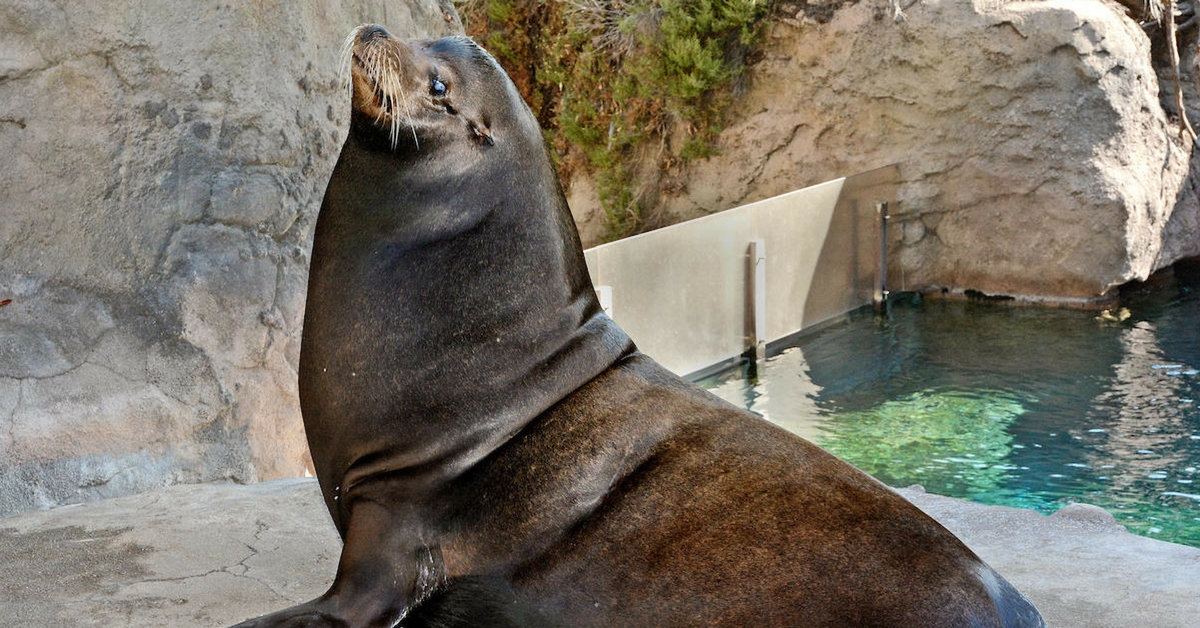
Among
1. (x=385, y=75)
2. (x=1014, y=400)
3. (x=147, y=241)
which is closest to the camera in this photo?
(x=385, y=75)

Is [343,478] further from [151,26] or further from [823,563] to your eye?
[151,26]

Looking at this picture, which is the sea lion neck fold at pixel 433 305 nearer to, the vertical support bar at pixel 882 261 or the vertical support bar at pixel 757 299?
the vertical support bar at pixel 757 299

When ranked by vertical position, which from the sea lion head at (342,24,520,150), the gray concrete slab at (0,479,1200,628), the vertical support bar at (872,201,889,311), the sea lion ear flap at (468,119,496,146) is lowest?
the vertical support bar at (872,201,889,311)

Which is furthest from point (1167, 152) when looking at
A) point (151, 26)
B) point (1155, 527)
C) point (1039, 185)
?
point (151, 26)

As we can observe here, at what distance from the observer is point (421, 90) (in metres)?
2.68

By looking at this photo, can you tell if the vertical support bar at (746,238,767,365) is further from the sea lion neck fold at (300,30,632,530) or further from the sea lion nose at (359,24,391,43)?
the sea lion nose at (359,24,391,43)

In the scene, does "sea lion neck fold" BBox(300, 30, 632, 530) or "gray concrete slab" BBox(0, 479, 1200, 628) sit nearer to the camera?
"sea lion neck fold" BBox(300, 30, 632, 530)

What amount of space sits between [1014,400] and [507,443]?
5.61m

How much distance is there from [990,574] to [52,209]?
3093 mm

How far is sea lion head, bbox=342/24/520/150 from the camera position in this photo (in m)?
2.61

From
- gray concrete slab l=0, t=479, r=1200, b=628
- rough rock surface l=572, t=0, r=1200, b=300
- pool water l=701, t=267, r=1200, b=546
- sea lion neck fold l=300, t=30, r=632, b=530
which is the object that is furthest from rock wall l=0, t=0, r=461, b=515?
rough rock surface l=572, t=0, r=1200, b=300

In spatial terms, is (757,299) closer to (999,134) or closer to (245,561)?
(999,134)

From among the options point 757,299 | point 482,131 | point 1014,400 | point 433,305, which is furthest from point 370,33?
point 757,299

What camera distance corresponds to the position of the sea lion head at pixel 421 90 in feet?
8.57
